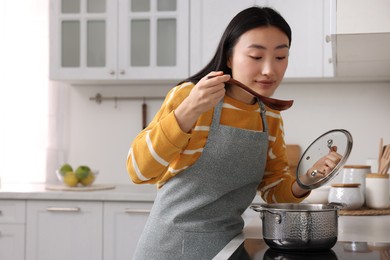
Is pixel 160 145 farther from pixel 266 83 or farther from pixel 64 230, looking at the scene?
pixel 64 230

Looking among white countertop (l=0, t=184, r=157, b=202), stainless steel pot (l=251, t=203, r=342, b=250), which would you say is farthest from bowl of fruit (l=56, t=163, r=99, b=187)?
stainless steel pot (l=251, t=203, r=342, b=250)

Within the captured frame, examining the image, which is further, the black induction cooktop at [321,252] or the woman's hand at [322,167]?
the woman's hand at [322,167]

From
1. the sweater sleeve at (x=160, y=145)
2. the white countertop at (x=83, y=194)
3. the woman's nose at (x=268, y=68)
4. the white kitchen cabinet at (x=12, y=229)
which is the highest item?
the woman's nose at (x=268, y=68)

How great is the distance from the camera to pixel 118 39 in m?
3.27

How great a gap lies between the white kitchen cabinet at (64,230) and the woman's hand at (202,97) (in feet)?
5.78

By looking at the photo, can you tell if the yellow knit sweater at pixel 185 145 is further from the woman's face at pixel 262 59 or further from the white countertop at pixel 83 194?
the white countertop at pixel 83 194

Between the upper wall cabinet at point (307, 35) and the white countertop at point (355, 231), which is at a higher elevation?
the upper wall cabinet at point (307, 35)

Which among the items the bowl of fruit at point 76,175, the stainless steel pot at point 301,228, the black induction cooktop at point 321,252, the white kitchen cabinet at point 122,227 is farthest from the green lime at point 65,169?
the stainless steel pot at point 301,228

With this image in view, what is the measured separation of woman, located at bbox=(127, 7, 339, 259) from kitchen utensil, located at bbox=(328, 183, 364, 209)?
21.6 inches

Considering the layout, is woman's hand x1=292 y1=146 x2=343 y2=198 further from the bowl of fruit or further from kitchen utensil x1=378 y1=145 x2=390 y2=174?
the bowl of fruit

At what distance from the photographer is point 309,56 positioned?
3.08m

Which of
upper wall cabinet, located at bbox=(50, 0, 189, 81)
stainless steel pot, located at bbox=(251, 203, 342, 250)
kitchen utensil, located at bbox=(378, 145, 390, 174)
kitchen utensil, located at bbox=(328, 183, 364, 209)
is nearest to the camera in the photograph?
stainless steel pot, located at bbox=(251, 203, 342, 250)

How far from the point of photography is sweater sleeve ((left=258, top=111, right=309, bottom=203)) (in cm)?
159

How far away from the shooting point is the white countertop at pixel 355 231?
55.6 inches
